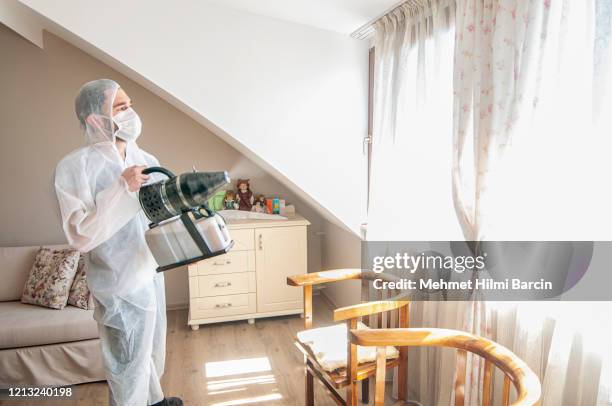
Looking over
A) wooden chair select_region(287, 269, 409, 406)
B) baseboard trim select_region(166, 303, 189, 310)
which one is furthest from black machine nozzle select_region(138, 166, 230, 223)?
baseboard trim select_region(166, 303, 189, 310)

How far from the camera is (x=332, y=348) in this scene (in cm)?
187

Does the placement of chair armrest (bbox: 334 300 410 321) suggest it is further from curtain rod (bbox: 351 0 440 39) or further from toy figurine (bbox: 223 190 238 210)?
toy figurine (bbox: 223 190 238 210)

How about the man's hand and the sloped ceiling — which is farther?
the sloped ceiling

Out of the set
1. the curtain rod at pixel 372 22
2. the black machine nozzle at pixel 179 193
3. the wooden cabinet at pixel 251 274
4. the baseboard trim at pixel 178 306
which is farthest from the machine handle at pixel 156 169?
the baseboard trim at pixel 178 306

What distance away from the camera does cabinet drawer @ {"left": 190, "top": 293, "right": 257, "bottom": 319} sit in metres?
3.14

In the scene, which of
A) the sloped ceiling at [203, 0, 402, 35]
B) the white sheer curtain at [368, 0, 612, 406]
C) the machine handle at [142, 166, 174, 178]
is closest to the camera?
the white sheer curtain at [368, 0, 612, 406]

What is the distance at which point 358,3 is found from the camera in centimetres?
208

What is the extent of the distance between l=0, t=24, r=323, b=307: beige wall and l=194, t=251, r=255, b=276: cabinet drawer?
0.82 metres

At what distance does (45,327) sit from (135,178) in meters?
1.51

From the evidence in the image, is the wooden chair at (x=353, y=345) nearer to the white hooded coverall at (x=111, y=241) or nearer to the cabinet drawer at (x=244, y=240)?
the white hooded coverall at (x=111, y=241)

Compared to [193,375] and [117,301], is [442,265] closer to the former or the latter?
[117,301]

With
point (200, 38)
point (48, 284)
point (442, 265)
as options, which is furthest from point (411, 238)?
point (48, 284)

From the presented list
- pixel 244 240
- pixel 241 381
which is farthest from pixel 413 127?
pixel 241 381

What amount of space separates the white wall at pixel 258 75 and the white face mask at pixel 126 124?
2.30ft
